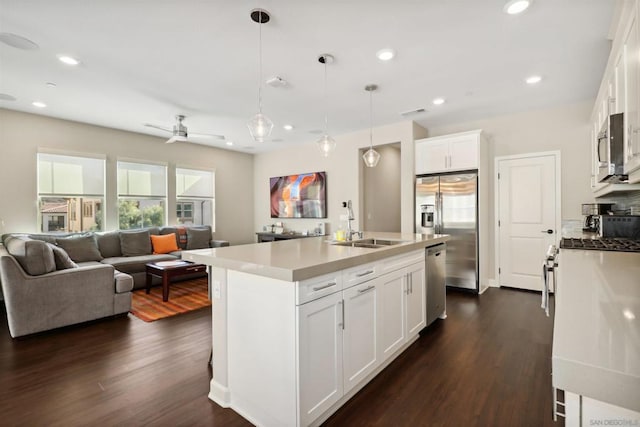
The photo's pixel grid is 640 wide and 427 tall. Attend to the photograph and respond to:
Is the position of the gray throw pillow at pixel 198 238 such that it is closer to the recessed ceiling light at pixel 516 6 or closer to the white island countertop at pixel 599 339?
the recessed ceiling light at pixel 516 6

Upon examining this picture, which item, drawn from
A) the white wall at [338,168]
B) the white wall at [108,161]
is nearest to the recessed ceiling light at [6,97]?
the white wall at [108,161]

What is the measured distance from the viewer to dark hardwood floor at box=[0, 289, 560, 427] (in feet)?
5.88

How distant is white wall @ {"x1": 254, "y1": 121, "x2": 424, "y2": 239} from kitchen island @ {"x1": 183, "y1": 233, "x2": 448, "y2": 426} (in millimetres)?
3267

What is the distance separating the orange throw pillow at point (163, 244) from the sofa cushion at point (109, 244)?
1.79 feet

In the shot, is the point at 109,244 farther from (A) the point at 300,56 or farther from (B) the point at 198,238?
(A) the point at 300,56

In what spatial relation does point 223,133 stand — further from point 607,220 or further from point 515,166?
point 607,220

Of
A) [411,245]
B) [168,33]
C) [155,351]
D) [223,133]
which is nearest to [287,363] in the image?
[411,245]

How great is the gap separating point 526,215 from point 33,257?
6332mm

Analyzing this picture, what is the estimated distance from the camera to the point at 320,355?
1.66m

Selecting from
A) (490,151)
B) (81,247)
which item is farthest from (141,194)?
(490,151)

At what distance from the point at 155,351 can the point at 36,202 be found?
3835 mm

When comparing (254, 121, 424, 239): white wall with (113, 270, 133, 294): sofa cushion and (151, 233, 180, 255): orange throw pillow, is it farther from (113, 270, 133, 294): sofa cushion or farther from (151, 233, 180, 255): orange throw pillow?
(113, 270, 133, 294): sofa cushion

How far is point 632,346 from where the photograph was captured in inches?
24.0

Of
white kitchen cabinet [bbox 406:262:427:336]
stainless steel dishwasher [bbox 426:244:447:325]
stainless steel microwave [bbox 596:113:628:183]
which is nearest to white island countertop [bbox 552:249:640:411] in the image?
stainless steel microwave [bbox 596:113:628:183]
